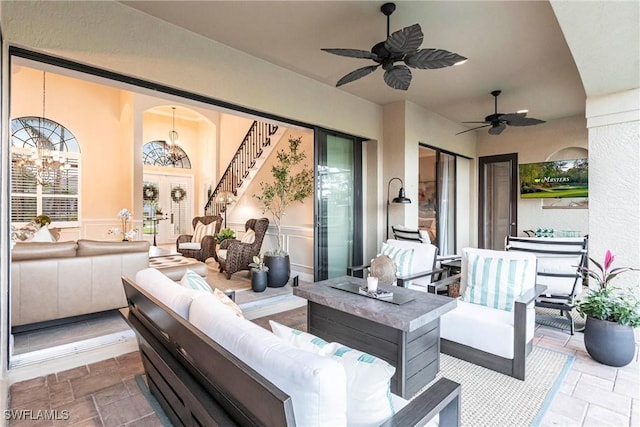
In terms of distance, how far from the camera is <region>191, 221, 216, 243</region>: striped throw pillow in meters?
6.99

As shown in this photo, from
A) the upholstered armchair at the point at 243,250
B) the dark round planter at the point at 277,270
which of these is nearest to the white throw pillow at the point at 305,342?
the dark round planter at the point at 277,270

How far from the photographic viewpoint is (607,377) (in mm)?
2492

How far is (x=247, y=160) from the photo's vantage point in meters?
7.70

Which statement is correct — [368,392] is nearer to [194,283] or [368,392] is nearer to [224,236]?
[194,283]

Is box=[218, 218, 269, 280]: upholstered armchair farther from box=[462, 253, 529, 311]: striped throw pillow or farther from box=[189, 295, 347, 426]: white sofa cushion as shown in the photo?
box=[189, 295, 347, 426]: white sofa cushion

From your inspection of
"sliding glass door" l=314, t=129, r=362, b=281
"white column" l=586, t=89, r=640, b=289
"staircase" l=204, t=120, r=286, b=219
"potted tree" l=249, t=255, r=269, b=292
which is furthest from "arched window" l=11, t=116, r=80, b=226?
"white column" l=586, t=89, r=640, b=289

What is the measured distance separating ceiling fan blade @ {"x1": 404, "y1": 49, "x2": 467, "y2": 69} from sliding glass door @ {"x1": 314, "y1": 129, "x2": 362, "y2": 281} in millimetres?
2156

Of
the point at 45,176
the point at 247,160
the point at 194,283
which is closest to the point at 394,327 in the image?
the point at 194,283

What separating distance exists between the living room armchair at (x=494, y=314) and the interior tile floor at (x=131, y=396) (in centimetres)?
38

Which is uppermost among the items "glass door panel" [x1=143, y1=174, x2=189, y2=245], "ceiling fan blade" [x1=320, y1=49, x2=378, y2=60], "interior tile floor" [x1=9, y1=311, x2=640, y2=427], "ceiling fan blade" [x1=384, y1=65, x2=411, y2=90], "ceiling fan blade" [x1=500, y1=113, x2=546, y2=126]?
"ceiling fan blade" [x1=500, y1=113, x2=546, y2=126]

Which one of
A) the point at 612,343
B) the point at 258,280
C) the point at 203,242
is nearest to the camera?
the point at 612,343

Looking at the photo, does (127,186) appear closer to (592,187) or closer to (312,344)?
(312,344)

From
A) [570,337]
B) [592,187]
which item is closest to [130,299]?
[570,337]

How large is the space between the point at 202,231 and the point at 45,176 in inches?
141
